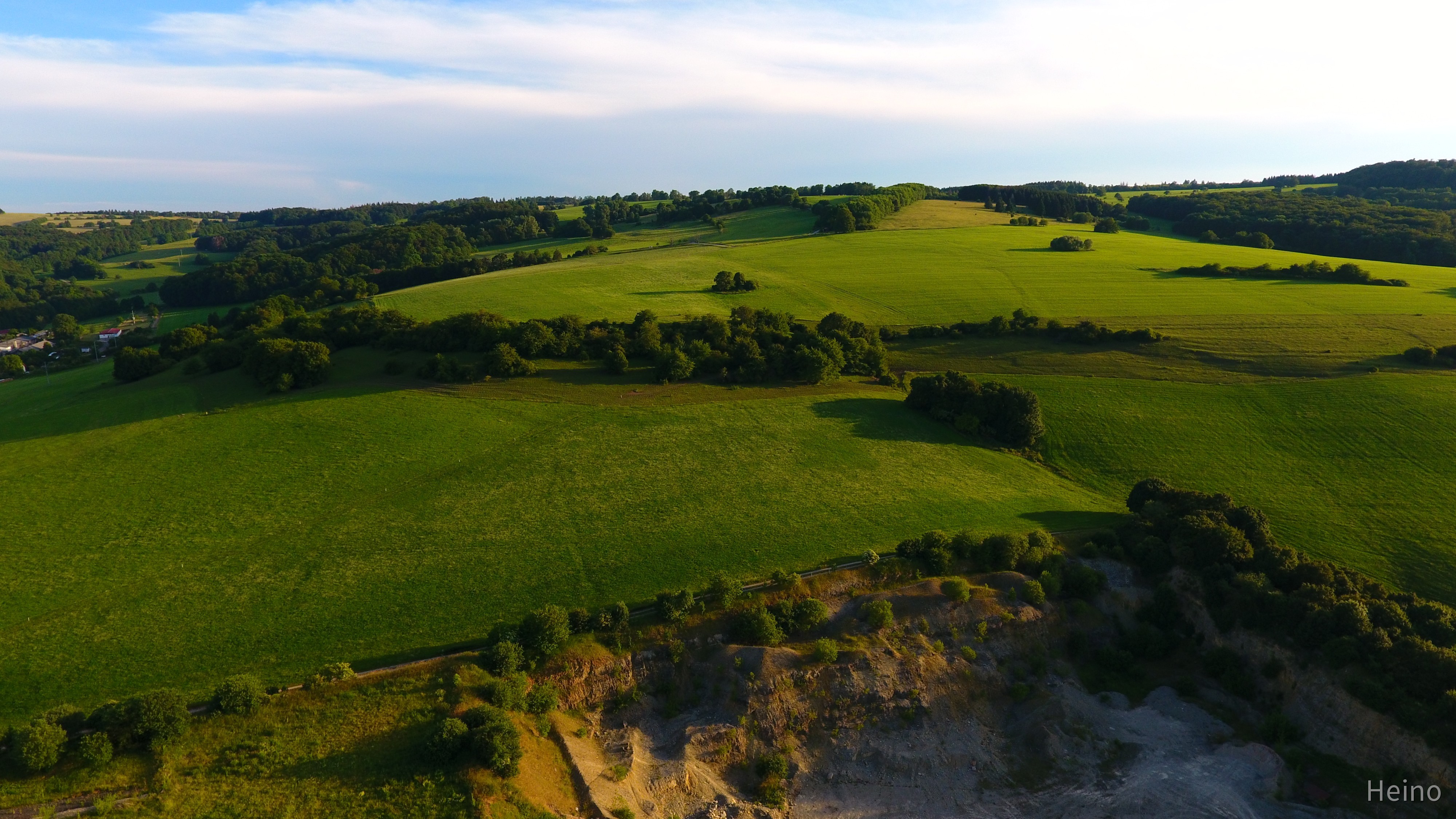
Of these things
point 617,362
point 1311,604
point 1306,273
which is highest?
point 1306,273

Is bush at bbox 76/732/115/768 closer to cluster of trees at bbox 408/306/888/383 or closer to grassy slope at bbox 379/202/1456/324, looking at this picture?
cluster of trees at bbox 408/306/888/383

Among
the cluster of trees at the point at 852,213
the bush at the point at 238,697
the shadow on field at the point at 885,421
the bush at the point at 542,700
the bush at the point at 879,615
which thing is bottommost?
the bush at the point at 542,700

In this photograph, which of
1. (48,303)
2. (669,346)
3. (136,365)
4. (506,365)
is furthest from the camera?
(48,303)

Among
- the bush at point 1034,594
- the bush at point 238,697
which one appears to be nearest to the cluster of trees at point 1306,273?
the bush at point 1034,594

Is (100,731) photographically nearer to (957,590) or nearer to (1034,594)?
(957,590)

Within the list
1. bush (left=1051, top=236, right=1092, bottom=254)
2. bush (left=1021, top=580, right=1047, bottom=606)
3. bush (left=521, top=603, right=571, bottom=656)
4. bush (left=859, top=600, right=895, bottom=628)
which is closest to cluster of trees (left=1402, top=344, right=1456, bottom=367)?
bush (left=1021, top=580, right=1047, bottom=606)

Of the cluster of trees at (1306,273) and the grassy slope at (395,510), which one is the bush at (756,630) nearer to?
the grassy slope at (395,510)
